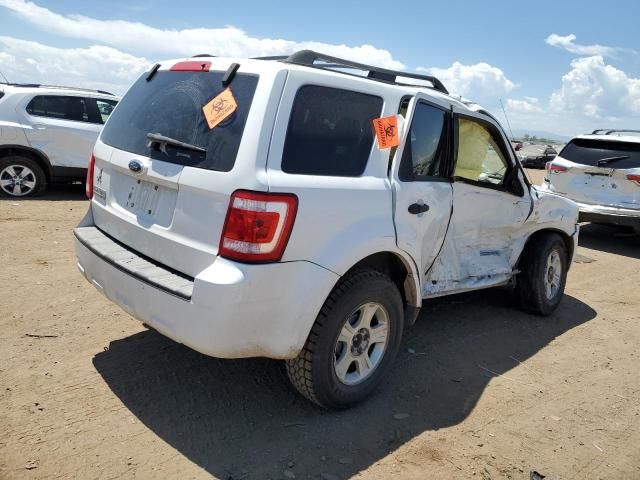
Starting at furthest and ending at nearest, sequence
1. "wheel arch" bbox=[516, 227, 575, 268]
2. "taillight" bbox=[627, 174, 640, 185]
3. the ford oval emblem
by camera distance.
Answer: "taillight" bbox=[627, 174, 640, 185]
"wheel arch" bbox=[516, 227, 575, 268]
the ford oval emblem

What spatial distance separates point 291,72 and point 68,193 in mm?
7907

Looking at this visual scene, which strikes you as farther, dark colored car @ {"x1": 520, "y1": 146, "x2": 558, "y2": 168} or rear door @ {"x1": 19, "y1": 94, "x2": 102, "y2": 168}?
dark colored car @ {"x1": 520, "y1": 146, "x2": 558, "y2": 168}

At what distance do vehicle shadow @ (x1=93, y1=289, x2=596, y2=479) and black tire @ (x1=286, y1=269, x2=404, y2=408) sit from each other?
0.15m

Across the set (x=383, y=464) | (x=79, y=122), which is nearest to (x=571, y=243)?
(x=383, y=464)

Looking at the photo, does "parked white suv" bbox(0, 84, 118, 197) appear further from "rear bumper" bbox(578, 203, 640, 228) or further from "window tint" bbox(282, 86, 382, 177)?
"rear bumper" bbox(578, 203, 640, 228)

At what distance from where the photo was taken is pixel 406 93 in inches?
137

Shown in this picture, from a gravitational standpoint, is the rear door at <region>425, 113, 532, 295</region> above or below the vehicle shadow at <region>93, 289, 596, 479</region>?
above

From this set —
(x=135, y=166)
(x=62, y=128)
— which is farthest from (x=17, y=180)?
(x=135, y=166)

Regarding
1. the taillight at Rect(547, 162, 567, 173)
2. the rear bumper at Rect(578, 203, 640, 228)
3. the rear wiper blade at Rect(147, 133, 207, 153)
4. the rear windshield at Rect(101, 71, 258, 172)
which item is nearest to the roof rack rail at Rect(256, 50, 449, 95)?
the rear windshield at Rect(101, 71, 258, 172)

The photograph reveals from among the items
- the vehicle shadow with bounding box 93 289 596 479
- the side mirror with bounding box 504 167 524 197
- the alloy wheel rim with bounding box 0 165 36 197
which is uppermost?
the side mirror with bounding box 504 167 524 197

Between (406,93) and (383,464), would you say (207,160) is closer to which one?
(406,93)

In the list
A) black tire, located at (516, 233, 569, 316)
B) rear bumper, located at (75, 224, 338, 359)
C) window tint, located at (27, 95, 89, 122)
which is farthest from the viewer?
window tint, located at (27, 95, 89, 122)

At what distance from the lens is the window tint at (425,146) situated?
3430 millimetres

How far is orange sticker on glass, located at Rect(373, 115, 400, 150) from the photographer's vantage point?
10.6 feet
